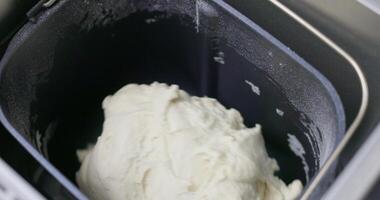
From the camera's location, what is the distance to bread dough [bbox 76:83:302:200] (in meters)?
0.60

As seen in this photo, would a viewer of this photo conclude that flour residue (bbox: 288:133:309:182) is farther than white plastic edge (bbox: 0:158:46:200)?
Yes

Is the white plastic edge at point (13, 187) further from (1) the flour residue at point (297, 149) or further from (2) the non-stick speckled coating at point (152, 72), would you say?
(1) the flour residue at point (297, 149)

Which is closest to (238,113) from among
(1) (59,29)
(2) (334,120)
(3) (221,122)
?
(3) (221,122)

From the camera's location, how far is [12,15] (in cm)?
63

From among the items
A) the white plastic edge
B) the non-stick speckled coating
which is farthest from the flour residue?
the white plastic edge

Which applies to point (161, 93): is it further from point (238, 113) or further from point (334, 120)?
point (334, 120)

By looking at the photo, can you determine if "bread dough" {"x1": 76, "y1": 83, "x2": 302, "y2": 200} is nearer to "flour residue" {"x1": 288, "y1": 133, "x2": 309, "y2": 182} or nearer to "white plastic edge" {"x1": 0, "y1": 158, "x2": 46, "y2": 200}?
"flour residue" {"x1": 288, "y1": 133, "x2": 309, "y2": 182}

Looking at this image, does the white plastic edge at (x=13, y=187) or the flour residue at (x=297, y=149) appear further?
the flour residue at (x=297, y=149)

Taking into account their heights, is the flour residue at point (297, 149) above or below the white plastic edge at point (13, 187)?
below

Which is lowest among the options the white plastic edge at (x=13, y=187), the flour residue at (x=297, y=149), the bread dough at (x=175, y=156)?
the flour residue at (x=297, y=149)

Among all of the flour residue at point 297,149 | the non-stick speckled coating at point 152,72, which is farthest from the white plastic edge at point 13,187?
the flour residue at point 297,149

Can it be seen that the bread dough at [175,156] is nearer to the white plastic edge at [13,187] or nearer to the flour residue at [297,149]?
the flour residue at [297,149]

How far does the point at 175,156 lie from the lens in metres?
0.62

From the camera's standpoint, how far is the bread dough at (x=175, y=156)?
60 cm
